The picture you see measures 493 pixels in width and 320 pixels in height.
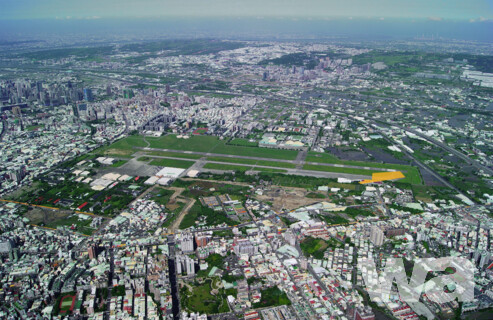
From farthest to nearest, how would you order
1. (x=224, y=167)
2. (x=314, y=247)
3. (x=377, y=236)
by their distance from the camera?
1. (x=224, y=167)
2. (x=377, y=236)
3. (x=314, y=247)

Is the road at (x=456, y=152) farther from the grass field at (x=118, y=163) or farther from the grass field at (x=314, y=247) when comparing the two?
the grass field at (x=118, y=163)

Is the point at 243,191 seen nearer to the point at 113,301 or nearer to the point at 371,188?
the point at 371,188

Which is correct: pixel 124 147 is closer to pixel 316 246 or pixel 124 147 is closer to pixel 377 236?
pixel 316 246

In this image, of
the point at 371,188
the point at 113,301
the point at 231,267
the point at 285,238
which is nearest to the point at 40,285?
the point at 113,301

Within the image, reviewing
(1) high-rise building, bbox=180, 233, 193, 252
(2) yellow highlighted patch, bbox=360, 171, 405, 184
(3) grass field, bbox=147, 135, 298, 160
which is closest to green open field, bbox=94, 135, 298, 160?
(3) grass field, bbox=147, 135, 298, 160

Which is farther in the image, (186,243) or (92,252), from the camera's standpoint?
(186,243)

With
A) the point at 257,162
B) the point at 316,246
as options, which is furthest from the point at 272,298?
the point at 257,162
